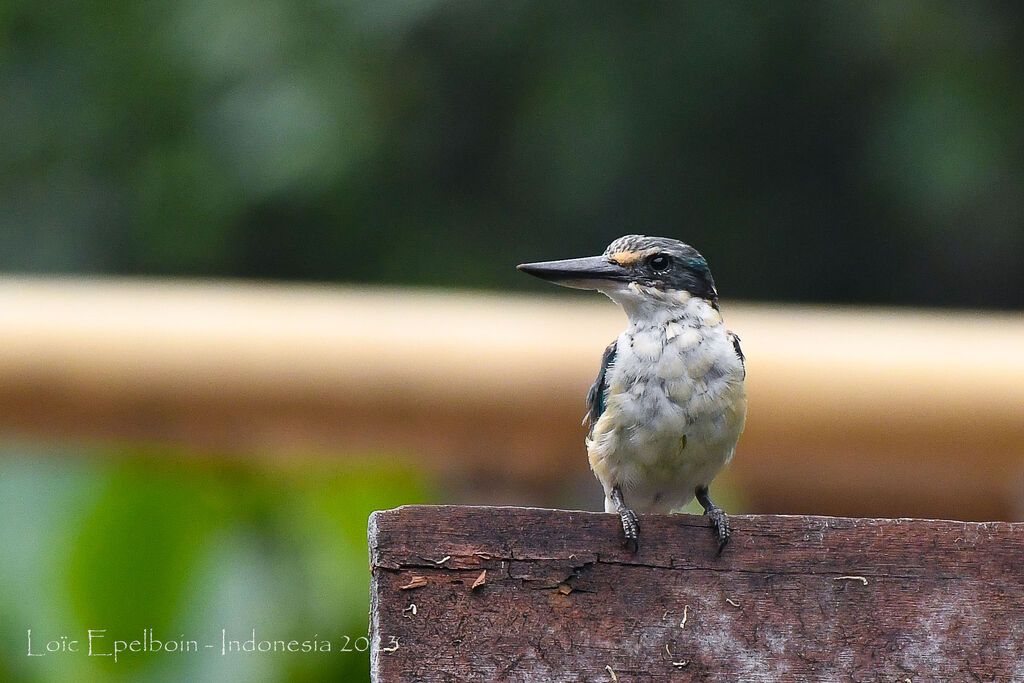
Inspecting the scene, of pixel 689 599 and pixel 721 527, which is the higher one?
pixel 721 527

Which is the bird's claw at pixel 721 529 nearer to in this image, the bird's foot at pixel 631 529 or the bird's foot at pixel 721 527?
the bird's foot at pixel 721 527

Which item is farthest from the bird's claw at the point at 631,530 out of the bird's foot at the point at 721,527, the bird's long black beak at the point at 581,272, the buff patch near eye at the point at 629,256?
the buff patch near eye at the point at 629,256

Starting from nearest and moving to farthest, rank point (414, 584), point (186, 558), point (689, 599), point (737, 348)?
point (414, 584), point (689, 599), point (186, 558), point (737, 348)

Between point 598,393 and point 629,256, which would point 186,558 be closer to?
point 598,393

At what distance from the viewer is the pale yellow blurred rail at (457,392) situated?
336cm

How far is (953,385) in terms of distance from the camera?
3414 millimetres

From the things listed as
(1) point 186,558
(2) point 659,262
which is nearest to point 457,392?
(2) point 659,262

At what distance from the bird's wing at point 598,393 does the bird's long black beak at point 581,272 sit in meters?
0.20

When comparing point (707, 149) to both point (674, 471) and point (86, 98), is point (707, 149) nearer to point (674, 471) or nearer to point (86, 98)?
point (86, 98)

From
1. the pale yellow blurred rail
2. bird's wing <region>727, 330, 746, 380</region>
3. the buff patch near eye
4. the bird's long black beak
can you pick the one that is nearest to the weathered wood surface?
the bird's long black beak

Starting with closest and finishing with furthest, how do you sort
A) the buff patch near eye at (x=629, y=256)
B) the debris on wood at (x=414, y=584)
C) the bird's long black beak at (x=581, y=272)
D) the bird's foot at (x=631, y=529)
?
the debris on wood at (x=414, y=584) → the bird's foot at (x=631, y=529) → the bird's long black beak at (x=581, y=272) → the buff patch near eye at (x=629, y=256)

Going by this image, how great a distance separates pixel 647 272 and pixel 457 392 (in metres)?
0.63

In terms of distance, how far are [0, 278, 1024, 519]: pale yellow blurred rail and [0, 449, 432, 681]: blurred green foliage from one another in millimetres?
167

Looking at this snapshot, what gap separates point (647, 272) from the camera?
3.60 meters
